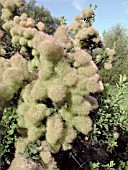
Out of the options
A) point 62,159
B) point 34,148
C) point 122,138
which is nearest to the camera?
point 34,148

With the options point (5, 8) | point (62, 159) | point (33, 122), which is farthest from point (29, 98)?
point (5, 8)

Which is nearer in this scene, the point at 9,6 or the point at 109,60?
the point at 9,6

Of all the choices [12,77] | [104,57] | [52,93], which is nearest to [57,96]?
[52,93]

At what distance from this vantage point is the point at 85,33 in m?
2.11

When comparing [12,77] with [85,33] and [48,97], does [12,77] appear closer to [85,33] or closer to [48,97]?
[48,97]

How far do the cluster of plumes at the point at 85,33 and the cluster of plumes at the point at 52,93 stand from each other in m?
0.89

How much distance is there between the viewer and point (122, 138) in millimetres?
3006

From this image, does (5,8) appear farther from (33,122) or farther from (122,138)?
(122,138)

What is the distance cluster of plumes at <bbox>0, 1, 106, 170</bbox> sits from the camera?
1.15 m

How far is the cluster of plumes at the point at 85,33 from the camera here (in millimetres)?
2125

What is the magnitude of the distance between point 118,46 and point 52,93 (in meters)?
15.1

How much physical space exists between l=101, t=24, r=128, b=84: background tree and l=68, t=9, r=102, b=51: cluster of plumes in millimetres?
11829

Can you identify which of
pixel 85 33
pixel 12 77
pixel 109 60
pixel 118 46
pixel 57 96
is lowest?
pixel 57 96

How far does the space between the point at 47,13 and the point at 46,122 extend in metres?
15.8
